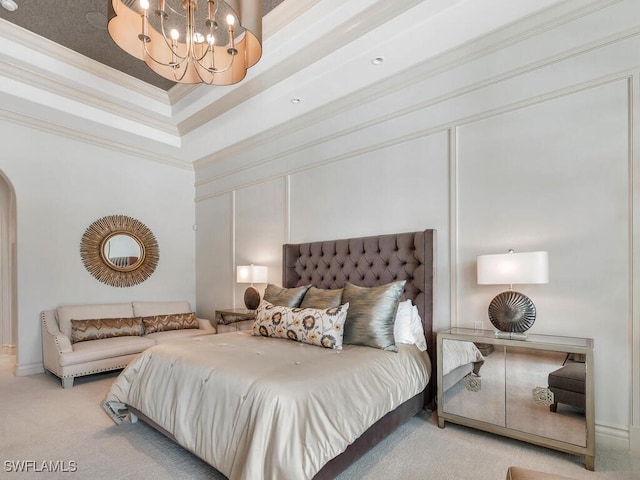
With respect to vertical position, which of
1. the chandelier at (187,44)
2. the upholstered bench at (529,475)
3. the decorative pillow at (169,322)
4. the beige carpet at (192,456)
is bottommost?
the beige carpet at (192,456)

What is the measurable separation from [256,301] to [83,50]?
321cm

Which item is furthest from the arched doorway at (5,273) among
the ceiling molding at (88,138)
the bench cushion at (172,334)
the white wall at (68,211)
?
the bench cushion at (172,334)

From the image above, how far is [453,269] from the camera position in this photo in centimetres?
290

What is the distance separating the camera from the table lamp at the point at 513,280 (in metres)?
2.24

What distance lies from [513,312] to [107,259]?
4.77 m

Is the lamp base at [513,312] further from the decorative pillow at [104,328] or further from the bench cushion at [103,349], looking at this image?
the decorative pillow at [104,328]

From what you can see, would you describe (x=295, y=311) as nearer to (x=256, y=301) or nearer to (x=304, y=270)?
(x=304, y=270)

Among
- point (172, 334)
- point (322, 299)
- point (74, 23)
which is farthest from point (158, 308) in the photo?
point (74, 23)

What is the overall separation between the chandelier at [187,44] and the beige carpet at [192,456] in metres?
2.52

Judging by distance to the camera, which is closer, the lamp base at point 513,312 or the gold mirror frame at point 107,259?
the lamp base at point 513,312

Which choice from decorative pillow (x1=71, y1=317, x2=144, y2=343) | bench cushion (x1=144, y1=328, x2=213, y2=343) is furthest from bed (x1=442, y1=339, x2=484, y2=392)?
decorative pillow (x1=71, y1=317, x2=144, y2=343)

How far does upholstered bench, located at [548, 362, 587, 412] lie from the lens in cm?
201

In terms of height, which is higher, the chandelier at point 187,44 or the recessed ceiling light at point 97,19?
the recessed ceiling light at point 97,19

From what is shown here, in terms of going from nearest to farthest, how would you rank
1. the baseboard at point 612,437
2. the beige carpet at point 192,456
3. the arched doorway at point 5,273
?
the beige carpet at point 192,456 < the baseboard at point 612,437 < the arched doorway at point 5,273
